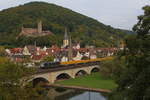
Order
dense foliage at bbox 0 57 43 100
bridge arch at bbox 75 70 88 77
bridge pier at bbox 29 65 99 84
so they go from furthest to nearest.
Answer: bridge arch at bbox 75 70 88 77 < bridge pier at bbox 29 65 99 84 < dense foliage at bbox 0 57 43 100

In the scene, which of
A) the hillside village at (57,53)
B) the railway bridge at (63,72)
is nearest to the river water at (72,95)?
the railway bridge at (63,72)

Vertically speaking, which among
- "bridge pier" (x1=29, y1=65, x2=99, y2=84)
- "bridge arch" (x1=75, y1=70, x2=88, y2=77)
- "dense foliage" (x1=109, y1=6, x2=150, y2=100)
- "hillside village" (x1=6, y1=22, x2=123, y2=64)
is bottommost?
"bridge arch" (x1=75, y1=70, x2=88, y2=77)

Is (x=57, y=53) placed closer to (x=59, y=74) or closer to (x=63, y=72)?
(x=63, y=72)

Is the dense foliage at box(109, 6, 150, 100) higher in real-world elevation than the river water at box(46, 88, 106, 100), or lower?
higher

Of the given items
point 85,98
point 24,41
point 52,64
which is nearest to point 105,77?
point 52,64

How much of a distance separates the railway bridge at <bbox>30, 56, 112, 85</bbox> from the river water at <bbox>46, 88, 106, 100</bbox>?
3.17 meters

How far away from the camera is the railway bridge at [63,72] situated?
4325 cm

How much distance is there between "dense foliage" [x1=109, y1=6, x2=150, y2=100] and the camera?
1249cm

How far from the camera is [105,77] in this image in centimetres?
4731

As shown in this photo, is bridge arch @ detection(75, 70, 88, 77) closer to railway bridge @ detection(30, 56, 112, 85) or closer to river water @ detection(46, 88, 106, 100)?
railway bridge @ detection(30, 56, 112, 85)

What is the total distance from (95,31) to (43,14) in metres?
31.9

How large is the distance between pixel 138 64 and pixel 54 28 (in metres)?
118

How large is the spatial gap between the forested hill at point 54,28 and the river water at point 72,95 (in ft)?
207

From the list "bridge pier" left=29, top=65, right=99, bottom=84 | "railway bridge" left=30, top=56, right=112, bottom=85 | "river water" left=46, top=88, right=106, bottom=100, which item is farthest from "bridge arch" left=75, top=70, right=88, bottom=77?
"river water" left=46, top=88, right=106, bottom=100
